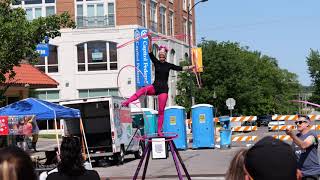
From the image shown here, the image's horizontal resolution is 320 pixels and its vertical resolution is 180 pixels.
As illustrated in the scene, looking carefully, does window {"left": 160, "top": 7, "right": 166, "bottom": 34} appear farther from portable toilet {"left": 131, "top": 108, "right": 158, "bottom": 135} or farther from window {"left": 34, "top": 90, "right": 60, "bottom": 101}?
portable toilet {"left": 131, "top": 108, "right": 158, "bottom": 135}

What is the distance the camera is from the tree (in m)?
89.1

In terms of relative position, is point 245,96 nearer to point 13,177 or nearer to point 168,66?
point 168,66

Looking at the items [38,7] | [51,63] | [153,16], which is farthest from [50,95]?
[153,16]

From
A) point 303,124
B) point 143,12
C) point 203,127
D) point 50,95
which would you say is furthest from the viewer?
point 143,12

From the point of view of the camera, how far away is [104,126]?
25.1 metres

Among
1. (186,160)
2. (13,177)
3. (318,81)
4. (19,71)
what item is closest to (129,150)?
(186,160)

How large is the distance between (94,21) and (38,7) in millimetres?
5328

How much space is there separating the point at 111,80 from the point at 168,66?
40.2 m

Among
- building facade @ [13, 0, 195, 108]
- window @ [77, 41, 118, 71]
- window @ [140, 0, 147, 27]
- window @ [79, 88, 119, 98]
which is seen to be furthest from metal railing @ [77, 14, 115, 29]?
window @ [79, 88, 119, 98]

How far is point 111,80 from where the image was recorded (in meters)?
51.9

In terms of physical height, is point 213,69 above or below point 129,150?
above

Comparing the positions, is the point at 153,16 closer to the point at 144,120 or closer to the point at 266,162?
the point at 144,120

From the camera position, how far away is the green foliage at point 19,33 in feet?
55.2

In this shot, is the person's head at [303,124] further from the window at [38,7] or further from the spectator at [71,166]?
the window at [38,7]
